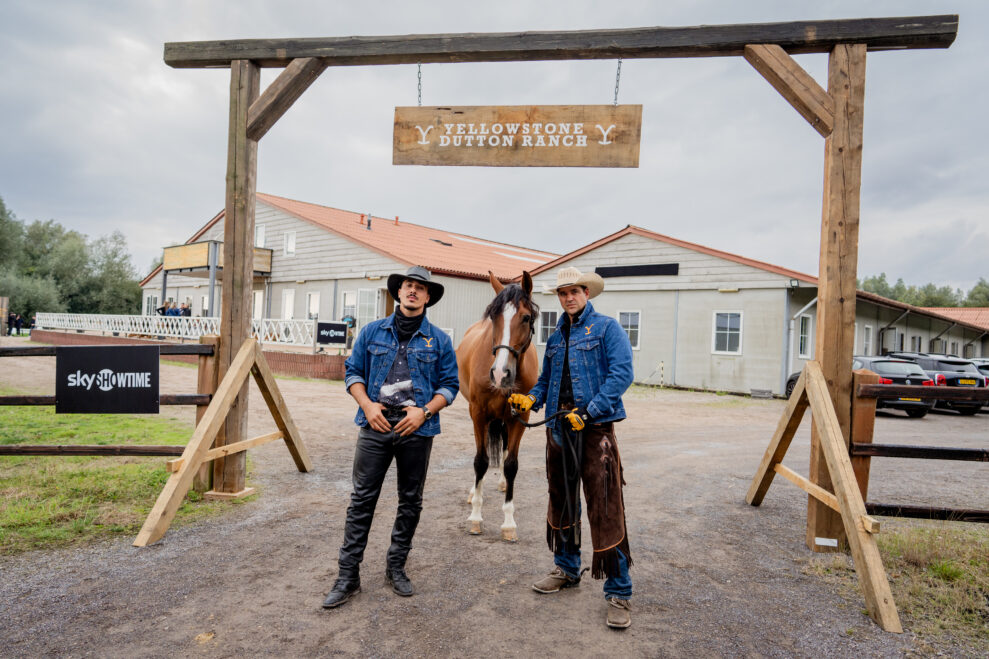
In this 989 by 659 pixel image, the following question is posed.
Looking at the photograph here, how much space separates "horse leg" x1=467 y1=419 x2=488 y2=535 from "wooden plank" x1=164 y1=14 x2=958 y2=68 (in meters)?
3.20

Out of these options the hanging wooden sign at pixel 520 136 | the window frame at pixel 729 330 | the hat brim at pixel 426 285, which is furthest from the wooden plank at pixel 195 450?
the window frame at pixel 729 330

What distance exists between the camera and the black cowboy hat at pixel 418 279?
141 inches

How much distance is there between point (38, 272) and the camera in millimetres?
49000

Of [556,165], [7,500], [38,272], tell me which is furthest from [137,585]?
[38,272]

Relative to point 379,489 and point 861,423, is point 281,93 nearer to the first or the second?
point 379,489

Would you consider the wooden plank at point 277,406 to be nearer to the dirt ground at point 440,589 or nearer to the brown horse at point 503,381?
the dirt ground at point 440,589

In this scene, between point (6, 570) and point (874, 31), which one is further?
point (874, 31)

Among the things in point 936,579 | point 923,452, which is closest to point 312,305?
point 923,452

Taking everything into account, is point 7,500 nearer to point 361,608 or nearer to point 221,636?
point 221,636

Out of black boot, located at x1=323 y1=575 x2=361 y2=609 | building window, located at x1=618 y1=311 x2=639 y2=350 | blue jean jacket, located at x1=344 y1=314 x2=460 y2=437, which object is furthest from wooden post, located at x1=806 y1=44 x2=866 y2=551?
building window, located at x1=618 y1=311 x2=639 y2=350

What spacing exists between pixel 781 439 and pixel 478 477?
2622 mm

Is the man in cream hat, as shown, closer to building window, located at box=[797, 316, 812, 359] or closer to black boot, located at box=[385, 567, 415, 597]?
black boot, located at box=[385, 567, 415, 597]

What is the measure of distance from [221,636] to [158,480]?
132 inches

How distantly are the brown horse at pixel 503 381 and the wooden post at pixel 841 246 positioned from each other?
231 centimetres
